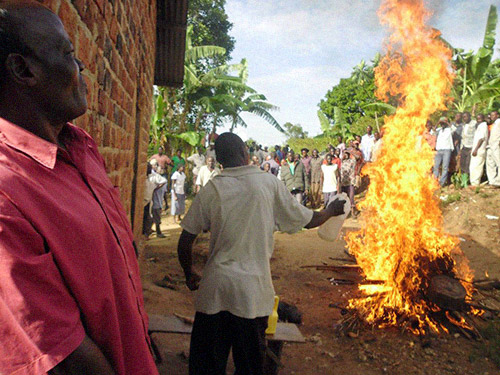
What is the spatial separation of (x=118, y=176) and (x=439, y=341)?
163 inches

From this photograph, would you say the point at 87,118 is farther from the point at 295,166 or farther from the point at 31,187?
the point at 295,166

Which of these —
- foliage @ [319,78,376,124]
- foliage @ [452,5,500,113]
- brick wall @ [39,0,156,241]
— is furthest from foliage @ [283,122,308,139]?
brick wall @ [39,0,156,241]

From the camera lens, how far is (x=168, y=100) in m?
15.1

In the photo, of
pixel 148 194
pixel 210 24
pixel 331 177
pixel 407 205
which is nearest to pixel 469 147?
pixel 331 177

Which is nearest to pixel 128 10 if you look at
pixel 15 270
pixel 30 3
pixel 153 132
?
pixel 30 3

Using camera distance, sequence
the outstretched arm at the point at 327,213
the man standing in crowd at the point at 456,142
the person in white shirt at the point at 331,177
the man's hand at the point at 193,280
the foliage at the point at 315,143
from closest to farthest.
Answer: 1. the outstretched arm at the point at 327,213
2. the man's hand at the point at 193,280
3. the person in white shirt at the point at 331,177
4. the man standing in crowd at the point at 456,142
5. the foliage at the point at 315,143

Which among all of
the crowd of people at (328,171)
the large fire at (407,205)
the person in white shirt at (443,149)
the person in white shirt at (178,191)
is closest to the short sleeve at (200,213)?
the large fire at (407,205)

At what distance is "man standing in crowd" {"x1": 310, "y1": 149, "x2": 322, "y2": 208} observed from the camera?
14766mm

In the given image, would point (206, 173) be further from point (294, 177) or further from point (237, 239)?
point (237, 239)

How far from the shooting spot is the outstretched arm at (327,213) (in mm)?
2828

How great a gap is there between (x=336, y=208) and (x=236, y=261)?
0.94m

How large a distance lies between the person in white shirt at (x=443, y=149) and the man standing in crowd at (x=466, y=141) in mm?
344

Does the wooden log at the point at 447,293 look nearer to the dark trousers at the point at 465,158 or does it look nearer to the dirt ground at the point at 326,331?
the dirt ground at the point at 326,331

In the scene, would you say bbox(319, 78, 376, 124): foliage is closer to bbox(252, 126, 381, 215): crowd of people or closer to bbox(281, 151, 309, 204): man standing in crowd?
bbox(252, 126, 381, 215): crowd of people
